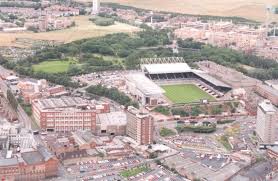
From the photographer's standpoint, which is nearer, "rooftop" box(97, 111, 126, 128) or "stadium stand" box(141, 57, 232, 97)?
"rooftop" box(97, 111, 126, 128)

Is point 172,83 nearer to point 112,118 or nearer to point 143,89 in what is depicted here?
point 143,89

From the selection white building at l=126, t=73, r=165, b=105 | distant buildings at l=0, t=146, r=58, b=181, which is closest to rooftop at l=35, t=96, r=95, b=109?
white building at l=126, t=73, r=165, b=105

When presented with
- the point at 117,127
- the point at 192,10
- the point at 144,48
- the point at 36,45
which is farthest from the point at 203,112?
the point at 192,10

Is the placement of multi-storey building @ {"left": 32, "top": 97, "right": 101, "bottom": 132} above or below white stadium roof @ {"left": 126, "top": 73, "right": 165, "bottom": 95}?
below

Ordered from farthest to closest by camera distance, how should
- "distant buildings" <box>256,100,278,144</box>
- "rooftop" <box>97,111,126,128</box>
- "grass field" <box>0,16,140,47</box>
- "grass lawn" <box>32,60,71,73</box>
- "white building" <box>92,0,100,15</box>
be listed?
1. "white building" <box>92,0,100,15</box>
2. "grass field" <box>0,16,140,47</box>
3. "grass lawn" <box>32,60,71,73</box>
4. "rooftop" <box>97,111,126,128</box>
5. "distant buildings" <box>256,100,278,144</box>

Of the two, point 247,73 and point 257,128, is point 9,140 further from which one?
point 247,73

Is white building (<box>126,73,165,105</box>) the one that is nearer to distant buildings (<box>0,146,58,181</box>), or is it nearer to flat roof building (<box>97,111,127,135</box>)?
flat roof building (<box>97,111,127,135</box>)

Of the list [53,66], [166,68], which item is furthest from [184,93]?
[53,66]
